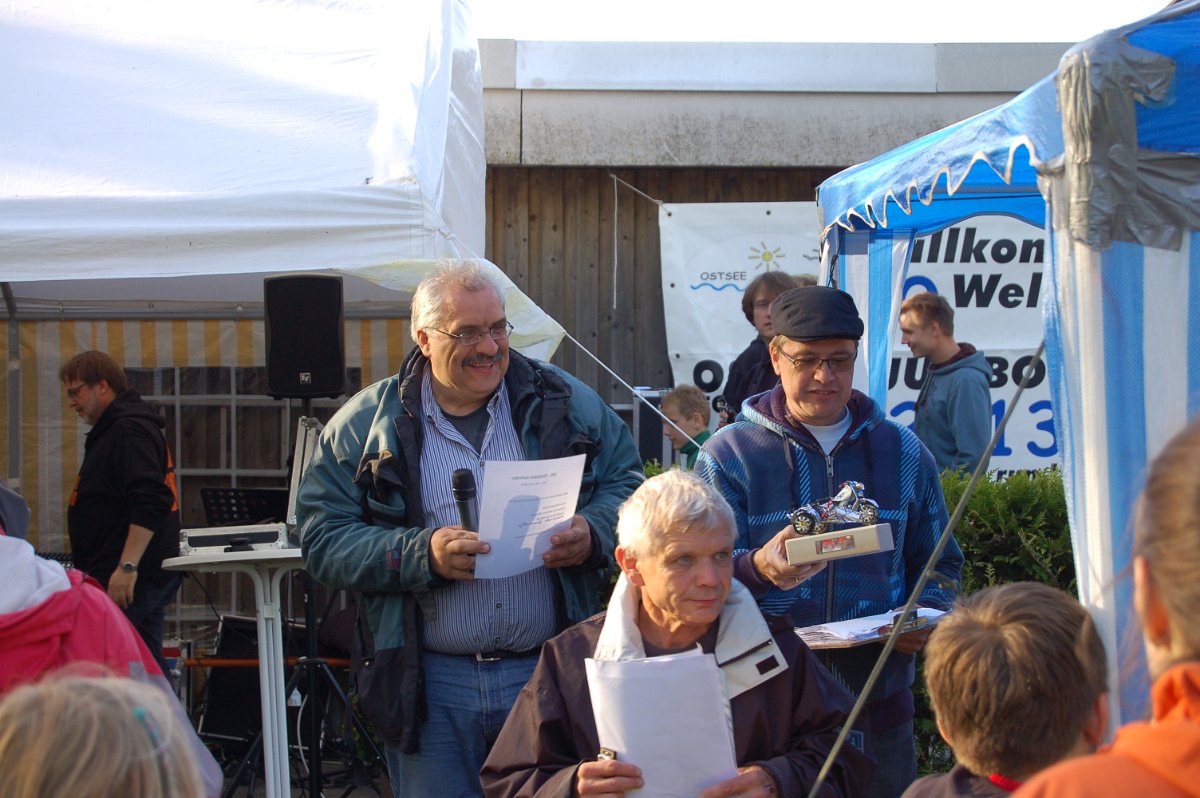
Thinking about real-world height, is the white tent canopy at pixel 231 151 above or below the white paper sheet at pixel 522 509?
above

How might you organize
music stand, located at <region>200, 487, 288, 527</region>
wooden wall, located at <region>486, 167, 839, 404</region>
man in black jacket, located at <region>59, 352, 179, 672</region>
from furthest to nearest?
1. wooden wall, located at <region>486, 167, 839, 404</region>
2. music stand, located at <region>200, 487, 288, 527</region>
3. man in black jacket, located at <region>59, 352, 179, 672</region>

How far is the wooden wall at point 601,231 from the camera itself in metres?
8.47

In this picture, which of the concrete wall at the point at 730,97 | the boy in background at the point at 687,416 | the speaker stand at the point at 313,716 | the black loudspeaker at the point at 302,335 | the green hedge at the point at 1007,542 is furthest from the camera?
the concrete wall at the point at 730,97

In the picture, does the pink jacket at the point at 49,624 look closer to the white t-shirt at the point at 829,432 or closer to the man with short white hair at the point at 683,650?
the man with short white hair at the point at 683,650

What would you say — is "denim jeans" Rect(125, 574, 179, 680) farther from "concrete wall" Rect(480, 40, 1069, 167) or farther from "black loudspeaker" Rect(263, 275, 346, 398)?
"concrete wall" Rect(480, 40, 1069, 167)

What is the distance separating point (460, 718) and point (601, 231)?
5.71m

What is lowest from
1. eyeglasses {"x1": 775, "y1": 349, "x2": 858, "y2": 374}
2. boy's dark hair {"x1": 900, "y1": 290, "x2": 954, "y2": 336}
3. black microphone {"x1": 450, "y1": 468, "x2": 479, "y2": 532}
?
black microphone {"x1": 450, "y1": 468, "x2": 479, "y2": 532}

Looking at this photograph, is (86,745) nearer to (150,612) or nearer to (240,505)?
(150,612)

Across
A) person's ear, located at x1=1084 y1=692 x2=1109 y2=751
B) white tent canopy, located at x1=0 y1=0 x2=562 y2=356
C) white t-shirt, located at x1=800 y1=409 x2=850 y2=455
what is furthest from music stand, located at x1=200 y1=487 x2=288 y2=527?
person's ear, located at x1=1084 y1=692 x2=1109 y2=751

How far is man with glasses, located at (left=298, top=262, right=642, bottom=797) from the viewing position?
3.14 m

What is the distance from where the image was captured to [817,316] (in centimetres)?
317

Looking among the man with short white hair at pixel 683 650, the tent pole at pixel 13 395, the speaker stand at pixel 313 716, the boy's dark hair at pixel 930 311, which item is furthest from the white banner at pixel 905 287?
the man with short white hair at pixel 683 650

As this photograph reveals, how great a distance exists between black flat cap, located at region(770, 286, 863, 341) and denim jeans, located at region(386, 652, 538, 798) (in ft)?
3.79

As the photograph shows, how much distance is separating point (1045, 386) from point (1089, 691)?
6349 mm
